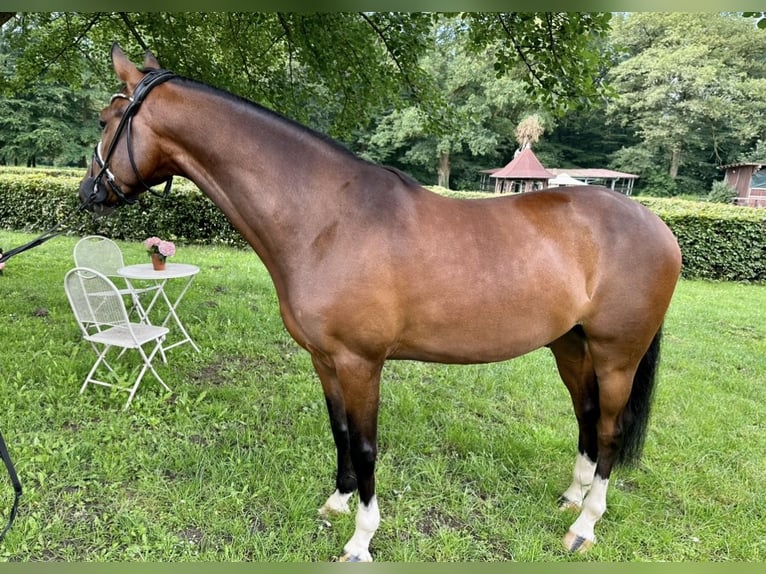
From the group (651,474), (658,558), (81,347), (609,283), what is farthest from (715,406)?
(81,347)

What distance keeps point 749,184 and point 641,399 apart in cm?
3170

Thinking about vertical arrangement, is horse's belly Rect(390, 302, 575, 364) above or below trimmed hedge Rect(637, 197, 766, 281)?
above

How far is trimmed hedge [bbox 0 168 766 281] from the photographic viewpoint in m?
9.26

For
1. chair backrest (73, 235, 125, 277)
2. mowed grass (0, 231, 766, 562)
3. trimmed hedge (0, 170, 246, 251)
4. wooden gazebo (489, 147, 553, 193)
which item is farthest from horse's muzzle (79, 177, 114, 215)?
A: wooden gazebo (489, 147, 553, 193)

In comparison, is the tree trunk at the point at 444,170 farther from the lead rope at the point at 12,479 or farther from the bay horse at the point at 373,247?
the lead rope at the point at 12,479

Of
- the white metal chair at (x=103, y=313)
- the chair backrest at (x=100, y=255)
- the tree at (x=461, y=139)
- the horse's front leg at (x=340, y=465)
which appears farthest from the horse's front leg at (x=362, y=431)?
the tree at (x=461, y=139)

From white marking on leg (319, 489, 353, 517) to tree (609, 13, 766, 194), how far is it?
1179 inches

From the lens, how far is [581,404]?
2520 mm

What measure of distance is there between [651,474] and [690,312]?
16.7ft

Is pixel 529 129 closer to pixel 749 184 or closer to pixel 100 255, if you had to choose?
pixel 749 184

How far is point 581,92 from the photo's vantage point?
4.05 metres

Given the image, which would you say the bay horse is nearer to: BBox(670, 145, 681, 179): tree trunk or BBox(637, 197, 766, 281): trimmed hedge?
BBox(637, 197, 766, 281): trimmed hedge

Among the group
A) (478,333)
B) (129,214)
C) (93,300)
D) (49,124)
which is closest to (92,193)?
(478,333)

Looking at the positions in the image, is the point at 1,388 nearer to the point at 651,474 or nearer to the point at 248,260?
the point at 651,474
